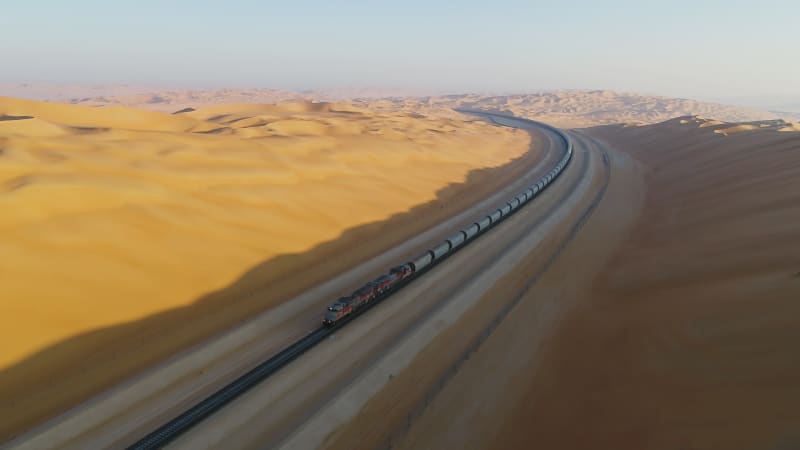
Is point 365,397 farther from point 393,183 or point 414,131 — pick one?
point 414,131

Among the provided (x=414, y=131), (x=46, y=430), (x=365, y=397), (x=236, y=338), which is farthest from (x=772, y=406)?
(x=414, y=131)

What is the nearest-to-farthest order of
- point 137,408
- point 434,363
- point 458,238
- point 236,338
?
Result: point 137,408, point 434,363, point 236,338, point 458,238

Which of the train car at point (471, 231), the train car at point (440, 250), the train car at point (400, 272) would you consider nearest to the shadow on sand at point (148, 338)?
the train car at point (400, 272)

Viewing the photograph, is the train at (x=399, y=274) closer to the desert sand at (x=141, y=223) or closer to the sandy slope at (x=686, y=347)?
the desert sand at (x=141, y=223)

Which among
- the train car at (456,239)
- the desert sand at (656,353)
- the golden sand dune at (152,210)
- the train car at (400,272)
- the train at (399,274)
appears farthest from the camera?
the train car at (456,239)

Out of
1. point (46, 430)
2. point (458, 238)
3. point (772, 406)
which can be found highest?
point (772, 406)

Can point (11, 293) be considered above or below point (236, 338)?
above

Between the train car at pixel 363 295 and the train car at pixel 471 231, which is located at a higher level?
the train car at pixel 471 231
